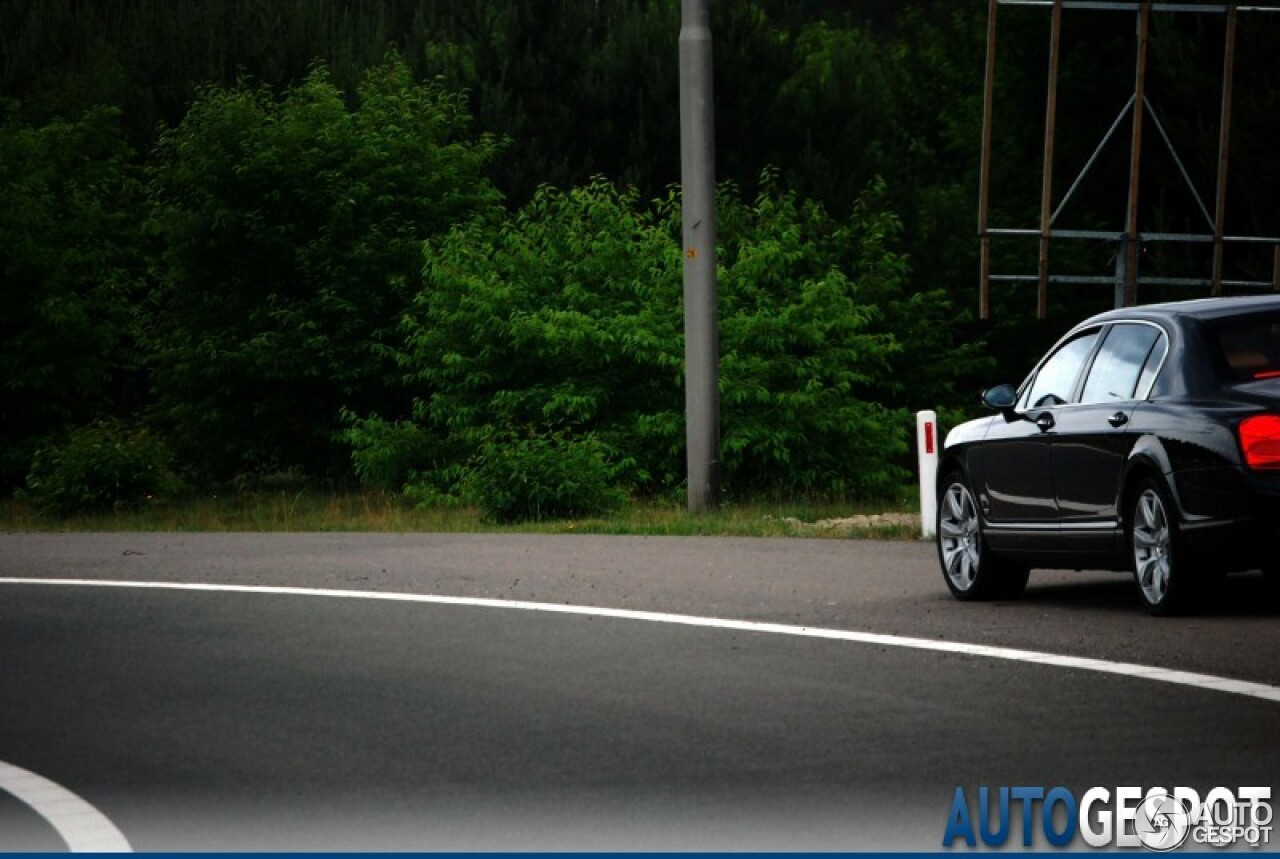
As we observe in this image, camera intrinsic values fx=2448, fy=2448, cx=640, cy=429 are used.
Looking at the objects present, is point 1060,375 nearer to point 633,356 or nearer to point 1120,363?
point 1120,363

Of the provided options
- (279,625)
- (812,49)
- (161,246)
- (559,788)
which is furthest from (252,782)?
(812,49)

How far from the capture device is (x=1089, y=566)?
43.4ft

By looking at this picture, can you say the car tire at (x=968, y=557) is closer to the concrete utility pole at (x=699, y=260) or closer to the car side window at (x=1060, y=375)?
the car side window at (x=1060, y=375)

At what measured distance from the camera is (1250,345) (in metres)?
12.5

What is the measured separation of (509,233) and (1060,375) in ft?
61.7

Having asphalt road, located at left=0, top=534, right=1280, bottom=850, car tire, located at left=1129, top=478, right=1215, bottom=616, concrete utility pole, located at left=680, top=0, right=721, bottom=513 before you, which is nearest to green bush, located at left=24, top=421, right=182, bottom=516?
concrete utility pole, located at left=680, top=0, right=721, bottom=513

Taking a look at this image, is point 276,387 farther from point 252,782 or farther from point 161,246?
point 252,782

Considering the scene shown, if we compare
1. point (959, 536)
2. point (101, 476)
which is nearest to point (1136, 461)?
point (959, 536)

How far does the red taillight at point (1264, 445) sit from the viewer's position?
11.8m

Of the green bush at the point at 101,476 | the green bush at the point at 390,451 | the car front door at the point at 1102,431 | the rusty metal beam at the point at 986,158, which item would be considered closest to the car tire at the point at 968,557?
the car front door at the point at 1102,431

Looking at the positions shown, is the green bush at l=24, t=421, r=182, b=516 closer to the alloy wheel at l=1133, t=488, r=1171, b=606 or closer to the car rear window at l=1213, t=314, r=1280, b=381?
the alloy wheel at l=1133, t=488, r=1171, b=606

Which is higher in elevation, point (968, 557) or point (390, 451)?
point (968, 557)

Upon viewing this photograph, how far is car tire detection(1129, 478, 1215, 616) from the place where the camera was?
12086 mm

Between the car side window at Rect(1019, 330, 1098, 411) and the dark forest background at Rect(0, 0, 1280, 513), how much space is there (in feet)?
35.2
